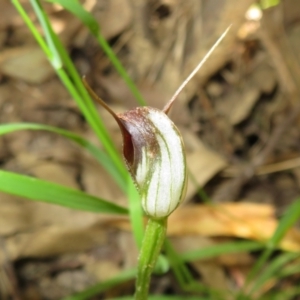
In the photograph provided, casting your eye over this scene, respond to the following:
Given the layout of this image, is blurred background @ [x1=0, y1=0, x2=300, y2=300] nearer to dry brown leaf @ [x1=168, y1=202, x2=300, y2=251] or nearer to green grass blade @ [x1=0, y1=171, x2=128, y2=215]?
dry brown leaf @ [x1=168, y1=202, x2=300, y2=251]

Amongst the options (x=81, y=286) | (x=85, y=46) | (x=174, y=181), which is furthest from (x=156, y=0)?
(x=174, y=181)

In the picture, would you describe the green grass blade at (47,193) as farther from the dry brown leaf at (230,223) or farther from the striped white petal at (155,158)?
the dry brown leaf at (230,223)

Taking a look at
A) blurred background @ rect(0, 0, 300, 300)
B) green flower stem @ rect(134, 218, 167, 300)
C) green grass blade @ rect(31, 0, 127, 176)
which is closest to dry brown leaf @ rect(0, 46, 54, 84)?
blurred background @ rect(0, 0, 300, 300)

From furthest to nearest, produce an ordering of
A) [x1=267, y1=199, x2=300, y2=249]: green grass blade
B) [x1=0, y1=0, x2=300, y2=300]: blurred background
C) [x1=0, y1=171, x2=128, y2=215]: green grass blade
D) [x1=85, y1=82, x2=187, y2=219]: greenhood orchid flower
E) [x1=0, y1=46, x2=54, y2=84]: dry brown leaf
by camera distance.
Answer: [x1=0, y1=46, x2=54, y2=84]: dry brown leaf → [x1=0, y1=0, x2=300, y2=300]: blurred background → [x1=267, y1=199, x2=300, y2=249]: green grass blade → [x1=0, y1=171, x2=128, y2=215]: green grass blade → [x1=85, y1=82, x2=187, y2=219]: greenhood orchid flower

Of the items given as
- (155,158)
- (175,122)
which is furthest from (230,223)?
(155,158)

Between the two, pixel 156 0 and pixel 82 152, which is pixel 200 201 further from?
pixel 156 0
